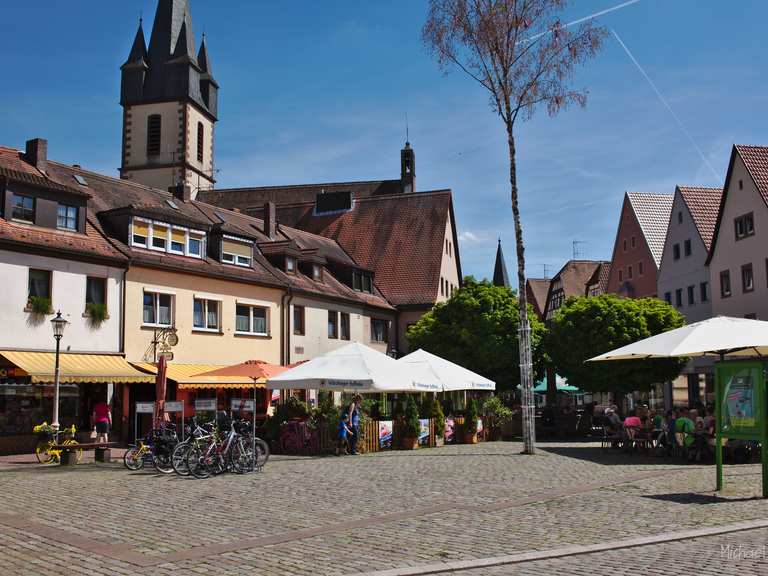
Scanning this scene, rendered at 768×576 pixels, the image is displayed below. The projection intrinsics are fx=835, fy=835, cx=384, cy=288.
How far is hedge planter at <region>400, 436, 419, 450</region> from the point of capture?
86.5 ft

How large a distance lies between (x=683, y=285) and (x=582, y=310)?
16.8 meters

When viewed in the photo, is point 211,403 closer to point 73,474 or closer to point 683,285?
point 73,474

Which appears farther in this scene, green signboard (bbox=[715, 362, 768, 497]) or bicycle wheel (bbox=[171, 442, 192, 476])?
bicycle wheel (bbox=[171, 442, 192, 476])

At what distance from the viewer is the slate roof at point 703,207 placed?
153ft

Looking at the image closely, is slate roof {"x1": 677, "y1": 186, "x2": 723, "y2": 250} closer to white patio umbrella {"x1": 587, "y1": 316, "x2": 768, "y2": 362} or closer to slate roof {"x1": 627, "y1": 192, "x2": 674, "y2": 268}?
slate roof {"x1": 627, "y1": 192, "x2": 674, "y2": 268}

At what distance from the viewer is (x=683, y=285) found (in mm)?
48688

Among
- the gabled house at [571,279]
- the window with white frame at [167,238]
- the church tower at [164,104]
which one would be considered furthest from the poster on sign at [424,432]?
the gabled house at [571,279]

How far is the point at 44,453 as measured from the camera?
2228 cm

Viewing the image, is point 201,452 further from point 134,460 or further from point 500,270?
point 500,270

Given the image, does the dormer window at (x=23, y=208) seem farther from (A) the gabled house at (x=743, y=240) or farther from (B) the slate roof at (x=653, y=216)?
(B) the slate roof at (x=653, y=216)

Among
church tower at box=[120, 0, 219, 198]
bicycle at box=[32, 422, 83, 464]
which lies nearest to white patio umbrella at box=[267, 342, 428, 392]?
bicycle at box=[32, 422, 83, 464]

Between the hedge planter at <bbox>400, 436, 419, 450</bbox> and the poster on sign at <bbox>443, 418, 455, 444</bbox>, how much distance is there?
282cm

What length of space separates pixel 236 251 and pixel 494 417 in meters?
12.8

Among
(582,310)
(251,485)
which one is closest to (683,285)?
(582,310)
